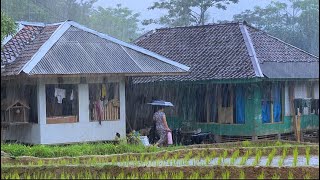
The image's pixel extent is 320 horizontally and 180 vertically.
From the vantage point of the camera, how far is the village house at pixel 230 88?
54.7 feet

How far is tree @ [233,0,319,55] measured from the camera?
663 inches

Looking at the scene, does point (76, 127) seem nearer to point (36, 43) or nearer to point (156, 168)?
point (36, 43)

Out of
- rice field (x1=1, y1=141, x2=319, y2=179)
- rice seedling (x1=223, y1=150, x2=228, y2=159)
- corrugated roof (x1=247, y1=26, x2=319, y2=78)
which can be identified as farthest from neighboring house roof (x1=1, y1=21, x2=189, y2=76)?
rice seedling (x1=223, y1=150, x2=228, y2=159)

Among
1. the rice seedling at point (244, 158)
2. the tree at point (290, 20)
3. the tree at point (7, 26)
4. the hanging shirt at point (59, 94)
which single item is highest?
the tree at point (290, 20)

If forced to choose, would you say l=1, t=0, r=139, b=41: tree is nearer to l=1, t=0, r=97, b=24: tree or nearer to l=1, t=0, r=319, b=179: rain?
l=1, t=0, r=97, b=24: tree

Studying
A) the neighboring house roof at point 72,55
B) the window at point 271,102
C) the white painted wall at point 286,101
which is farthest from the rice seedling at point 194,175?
the white painted wall at point 286,101

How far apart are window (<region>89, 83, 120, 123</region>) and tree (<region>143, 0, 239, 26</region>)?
816cm

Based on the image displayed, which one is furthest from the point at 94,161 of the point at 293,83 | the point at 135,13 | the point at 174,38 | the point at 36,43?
the point at 135,13

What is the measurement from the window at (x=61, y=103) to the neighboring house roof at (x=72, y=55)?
0.92 metres

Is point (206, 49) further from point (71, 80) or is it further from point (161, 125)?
point (71, 80)

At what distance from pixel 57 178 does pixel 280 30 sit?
1745cm

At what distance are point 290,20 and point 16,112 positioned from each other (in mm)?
10127

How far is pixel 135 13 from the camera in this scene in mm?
38625

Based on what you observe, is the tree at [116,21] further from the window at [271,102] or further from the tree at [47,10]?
the window at [271,102]
